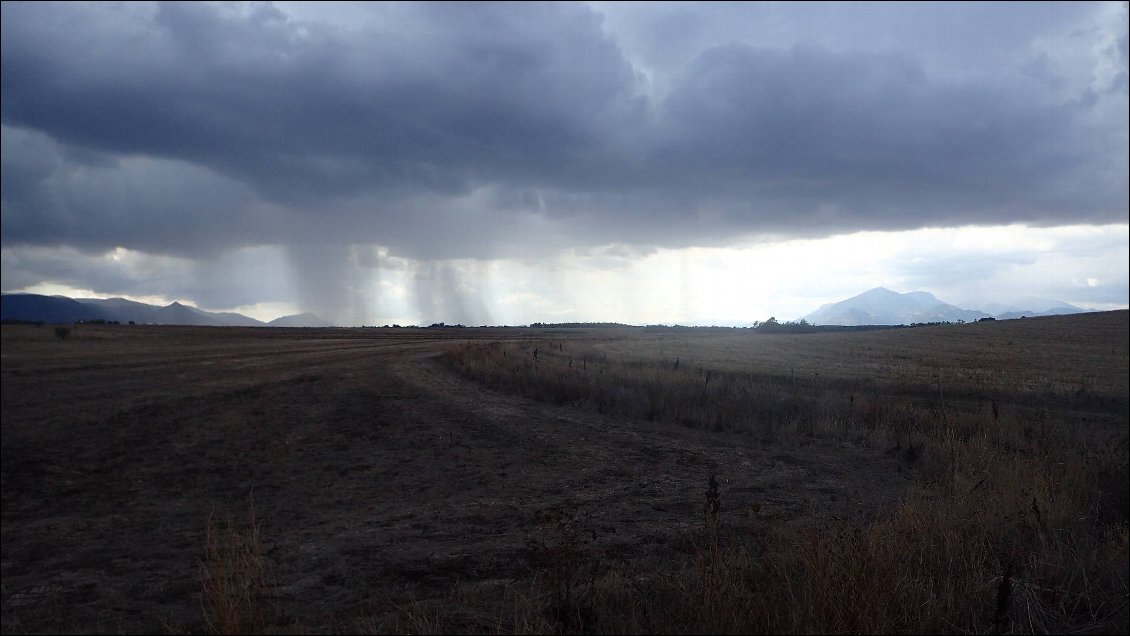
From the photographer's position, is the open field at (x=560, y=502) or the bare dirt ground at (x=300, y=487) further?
the bare dirt ground at (x=300, y=487)

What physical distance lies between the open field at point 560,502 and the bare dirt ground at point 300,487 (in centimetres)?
4

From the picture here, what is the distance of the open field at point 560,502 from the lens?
15.5 ft

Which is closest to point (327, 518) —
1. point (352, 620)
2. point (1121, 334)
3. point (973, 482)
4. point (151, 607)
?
point (151, 607)

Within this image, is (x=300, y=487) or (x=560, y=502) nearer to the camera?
(x=560, y=502)

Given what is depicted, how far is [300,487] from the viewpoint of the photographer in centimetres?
959

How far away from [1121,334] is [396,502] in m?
9.61

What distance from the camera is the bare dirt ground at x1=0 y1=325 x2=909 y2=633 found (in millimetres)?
5508

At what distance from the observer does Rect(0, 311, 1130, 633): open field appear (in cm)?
473

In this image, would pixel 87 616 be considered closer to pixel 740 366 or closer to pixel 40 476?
pixel 40 476

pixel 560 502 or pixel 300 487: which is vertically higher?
pixel 300 487

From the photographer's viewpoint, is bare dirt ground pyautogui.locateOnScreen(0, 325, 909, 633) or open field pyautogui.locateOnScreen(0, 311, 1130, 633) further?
bare dirt ground pyautogui.locateOnScreen(0, 325, 909, 633)

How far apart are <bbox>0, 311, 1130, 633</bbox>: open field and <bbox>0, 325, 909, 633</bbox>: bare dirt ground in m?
0.04

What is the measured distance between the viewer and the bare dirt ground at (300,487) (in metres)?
5.51

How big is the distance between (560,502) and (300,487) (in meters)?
4.26
